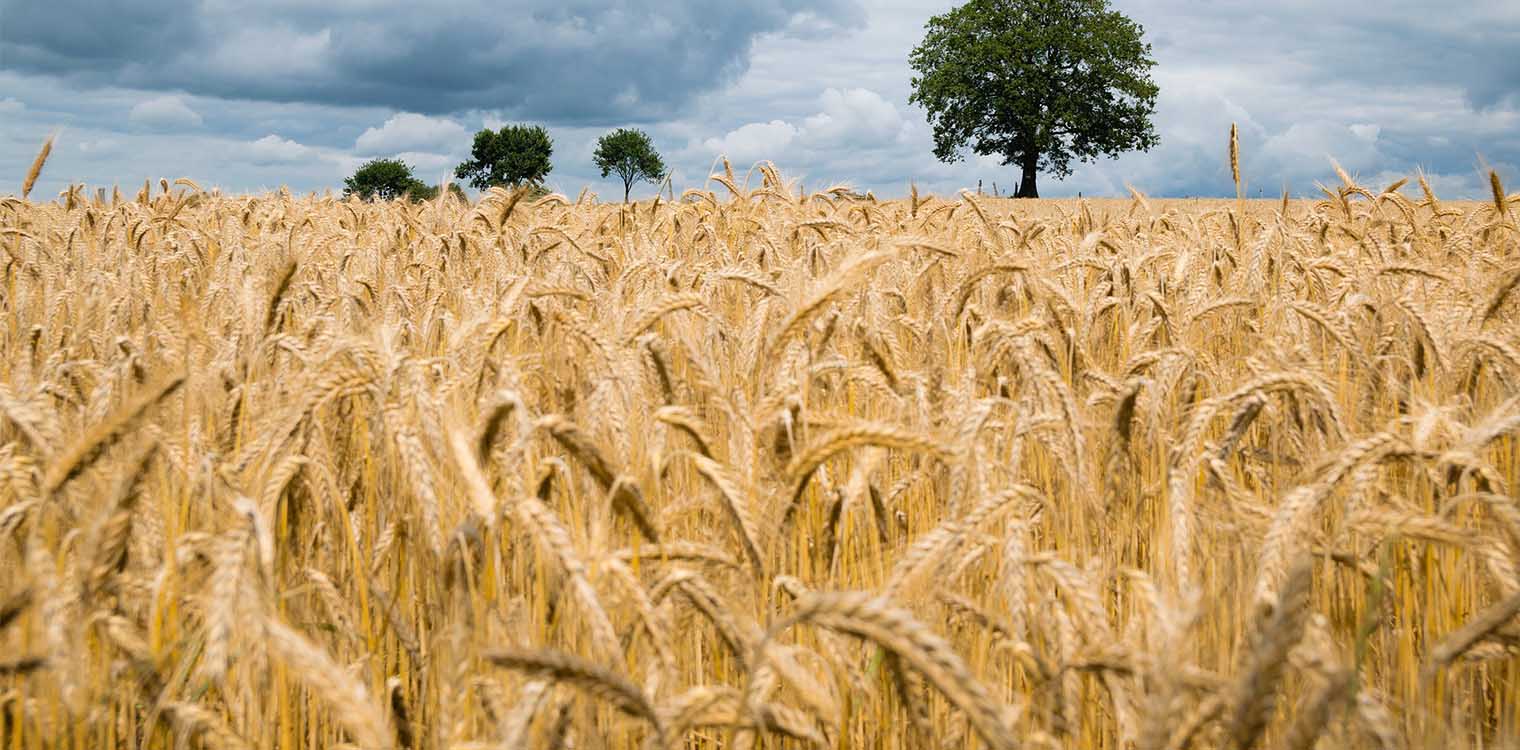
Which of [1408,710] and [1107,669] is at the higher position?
[1107,669]

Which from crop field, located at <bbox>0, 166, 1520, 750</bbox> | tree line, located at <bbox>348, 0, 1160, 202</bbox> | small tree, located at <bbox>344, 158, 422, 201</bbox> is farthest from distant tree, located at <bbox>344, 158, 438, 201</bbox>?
crop field, located at <bbox>0, 166, 1520, 750</bbox>

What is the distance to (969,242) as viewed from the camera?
6660 mm

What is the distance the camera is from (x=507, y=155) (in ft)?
220

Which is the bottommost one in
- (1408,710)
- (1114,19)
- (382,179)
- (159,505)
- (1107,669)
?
(1408,710)

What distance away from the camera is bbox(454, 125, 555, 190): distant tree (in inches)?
2611

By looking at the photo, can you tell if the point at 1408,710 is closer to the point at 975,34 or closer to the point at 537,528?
the point at 537,528

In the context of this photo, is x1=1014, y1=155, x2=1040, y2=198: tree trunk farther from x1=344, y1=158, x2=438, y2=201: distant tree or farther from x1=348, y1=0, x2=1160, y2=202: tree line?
x1=344, y1=158, x2=438, y2=201: distant tree

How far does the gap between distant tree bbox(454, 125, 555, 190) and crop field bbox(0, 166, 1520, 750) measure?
65.9m

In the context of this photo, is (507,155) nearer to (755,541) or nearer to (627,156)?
(627,156)

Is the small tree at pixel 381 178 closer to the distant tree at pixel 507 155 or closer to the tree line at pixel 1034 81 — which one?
the distant tree at pixel 507 155

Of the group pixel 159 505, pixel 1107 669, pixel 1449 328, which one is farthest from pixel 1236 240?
pixel 159 505

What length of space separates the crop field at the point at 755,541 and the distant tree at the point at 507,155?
6593 centimetres

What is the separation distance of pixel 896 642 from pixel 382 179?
73426 millimetres

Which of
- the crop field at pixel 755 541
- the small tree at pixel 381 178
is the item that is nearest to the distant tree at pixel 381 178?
the small tree at pixel 381 178
